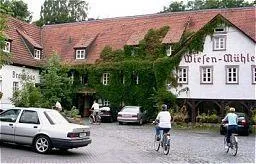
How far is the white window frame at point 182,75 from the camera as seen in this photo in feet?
123

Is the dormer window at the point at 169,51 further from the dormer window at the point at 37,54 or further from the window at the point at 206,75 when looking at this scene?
the dormer window at the point at 37,54

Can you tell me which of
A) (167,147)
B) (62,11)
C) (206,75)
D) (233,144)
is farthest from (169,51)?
(62,11)

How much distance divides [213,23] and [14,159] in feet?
86.3

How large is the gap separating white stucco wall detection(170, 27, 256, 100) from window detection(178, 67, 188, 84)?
0.93ft

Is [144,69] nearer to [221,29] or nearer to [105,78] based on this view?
[105,78]

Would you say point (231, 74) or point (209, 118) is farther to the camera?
point (231, 74)

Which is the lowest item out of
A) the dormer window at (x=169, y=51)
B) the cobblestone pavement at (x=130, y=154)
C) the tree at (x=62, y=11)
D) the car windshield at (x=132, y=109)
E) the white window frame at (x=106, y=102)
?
the cobblestone pavement at (x=130, y=154)

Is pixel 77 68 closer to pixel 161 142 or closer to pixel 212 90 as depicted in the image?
pixel 212 90

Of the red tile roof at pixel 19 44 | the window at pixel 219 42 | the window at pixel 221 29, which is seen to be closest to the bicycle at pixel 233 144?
the window at pixel 219 42

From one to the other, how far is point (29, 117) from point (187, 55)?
23494 millimetres

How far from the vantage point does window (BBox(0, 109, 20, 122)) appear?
16.4m

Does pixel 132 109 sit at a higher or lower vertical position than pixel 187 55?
lower

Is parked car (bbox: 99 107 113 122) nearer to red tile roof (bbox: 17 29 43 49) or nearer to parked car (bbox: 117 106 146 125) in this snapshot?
parked car (bbox: 117 106 146 125)

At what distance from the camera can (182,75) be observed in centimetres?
3775
